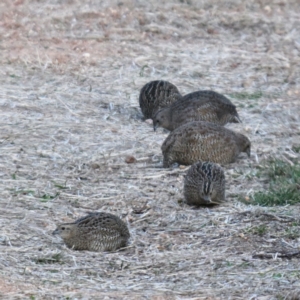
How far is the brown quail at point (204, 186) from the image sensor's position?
29.3ft

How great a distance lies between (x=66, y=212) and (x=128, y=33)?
868 centimetres

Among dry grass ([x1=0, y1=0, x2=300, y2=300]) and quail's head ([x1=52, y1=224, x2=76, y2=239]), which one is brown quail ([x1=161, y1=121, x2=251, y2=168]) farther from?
quail's head ([x1=52, y1=224, x2=76, y2=239])

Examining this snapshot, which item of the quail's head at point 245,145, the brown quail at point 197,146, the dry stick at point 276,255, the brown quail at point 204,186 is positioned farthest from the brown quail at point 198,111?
the dry stick at point 276,255

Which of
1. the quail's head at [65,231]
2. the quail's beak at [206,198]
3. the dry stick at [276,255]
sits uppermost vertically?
the dry stick at [276,255]

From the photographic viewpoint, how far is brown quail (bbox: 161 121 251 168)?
10320 mm

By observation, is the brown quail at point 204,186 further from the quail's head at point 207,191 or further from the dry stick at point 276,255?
the dry stick at point 276,255

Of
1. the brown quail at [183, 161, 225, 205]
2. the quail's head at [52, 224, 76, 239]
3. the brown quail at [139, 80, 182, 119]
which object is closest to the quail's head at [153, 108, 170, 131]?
the brown quail at [139, 80, 182, 119]

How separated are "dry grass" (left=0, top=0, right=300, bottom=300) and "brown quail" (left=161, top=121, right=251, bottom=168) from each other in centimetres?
23

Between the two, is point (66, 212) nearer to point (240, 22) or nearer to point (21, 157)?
point (21, 157)

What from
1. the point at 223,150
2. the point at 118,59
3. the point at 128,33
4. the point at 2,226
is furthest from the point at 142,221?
the point at 128,33

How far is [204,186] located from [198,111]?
326cm

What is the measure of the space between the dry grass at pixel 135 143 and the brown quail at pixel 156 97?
23 centimetres

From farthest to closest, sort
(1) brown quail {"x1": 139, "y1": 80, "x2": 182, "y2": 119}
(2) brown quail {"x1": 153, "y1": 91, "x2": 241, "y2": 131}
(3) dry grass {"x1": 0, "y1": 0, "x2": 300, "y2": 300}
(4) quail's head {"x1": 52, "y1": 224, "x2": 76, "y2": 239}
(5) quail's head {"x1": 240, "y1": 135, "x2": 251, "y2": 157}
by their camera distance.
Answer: (1) brown quail {"x1": 139, "y1": 80, "x2": 182, "y2": 119} → (2) brown quail {"x1": 153, "y1": 91, "x2": 241, "y2": 131} → (5) quail's head {"x1": 240, "y1": 135, "x2": 251, "y2": 157} → (4) quail's head {"x1": 52, "y1": 224, "x2": 76, "y2": 239} → (3) dry grass {"x1": 0, "y1": 0, "x2": 300, "y2": 300}

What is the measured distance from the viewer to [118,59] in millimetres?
15656
